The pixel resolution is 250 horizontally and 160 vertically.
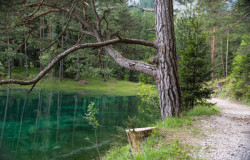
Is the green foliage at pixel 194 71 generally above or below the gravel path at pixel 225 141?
above

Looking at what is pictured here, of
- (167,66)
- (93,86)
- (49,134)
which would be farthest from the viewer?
(93,86)

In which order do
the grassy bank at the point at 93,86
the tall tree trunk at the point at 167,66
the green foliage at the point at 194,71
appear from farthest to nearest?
the grassy bank at the point at 93,86, the green foliage at the point at 194,71, the tall tree trunk at the point at 167,66

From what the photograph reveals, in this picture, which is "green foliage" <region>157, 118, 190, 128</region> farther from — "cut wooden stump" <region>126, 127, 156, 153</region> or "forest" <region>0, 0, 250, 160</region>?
"cut wooden stump" <region>126, 127, 156, 153</region>

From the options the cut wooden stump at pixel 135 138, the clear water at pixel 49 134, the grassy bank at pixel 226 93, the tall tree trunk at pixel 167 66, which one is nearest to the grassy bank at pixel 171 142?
the cut wooden stump at pixel 135 138

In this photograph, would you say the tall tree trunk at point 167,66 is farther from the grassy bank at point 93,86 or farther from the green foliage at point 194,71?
the grassy bank at point 93,86

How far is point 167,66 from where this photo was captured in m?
5.35

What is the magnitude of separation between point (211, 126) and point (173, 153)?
244 cm

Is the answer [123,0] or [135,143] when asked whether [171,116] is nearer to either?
[135,143]

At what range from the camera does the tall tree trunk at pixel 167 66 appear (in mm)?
5348

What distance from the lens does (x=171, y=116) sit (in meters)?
5.35

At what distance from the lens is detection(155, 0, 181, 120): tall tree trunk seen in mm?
5348

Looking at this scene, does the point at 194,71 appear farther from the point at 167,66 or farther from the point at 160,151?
the point at 160,151

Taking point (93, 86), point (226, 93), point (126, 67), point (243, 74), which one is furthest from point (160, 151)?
point (93, 86)

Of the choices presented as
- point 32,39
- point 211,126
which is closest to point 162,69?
point 211,126
